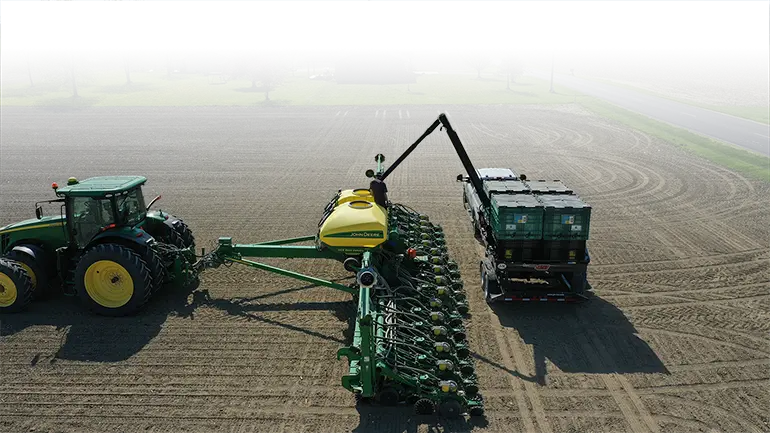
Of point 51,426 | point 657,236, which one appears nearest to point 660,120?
point 657,236

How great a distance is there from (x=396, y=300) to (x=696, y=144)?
79.0 ft

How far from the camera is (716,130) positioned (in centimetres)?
3306

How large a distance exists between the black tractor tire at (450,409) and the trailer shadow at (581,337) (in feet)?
6.13

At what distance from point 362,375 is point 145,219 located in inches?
284

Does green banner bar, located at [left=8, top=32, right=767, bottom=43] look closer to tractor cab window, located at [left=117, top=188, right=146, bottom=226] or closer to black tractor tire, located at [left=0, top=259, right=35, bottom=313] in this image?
tractor cab window, located at [left=117, top=188, right=146, bottom=226]

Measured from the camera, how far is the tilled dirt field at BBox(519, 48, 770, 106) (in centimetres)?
4869

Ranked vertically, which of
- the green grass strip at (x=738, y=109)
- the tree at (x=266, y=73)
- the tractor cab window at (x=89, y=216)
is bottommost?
the tractor cab window at (x=89, y=216)

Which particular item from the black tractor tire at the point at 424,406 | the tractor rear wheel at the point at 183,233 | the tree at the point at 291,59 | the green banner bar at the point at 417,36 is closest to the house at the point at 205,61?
the tree at the point at 291,59

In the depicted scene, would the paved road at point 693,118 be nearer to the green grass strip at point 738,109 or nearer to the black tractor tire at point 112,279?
the green grass strip at point 738,109

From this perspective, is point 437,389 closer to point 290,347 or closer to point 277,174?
point 290,347

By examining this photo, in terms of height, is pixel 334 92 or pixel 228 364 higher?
pixel 334 92

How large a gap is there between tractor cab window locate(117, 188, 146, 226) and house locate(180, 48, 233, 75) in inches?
2200

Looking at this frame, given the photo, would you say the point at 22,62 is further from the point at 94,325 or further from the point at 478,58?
the point at 94,325

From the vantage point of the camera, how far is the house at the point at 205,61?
217 feet
